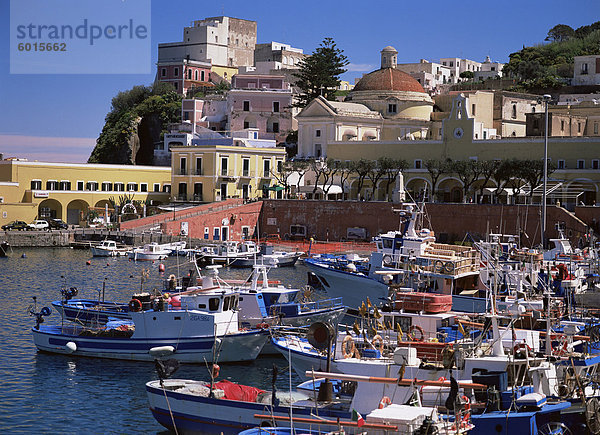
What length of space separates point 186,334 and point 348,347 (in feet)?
27.9

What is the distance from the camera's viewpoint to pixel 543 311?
30.2 metres

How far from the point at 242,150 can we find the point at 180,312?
52.9 meters

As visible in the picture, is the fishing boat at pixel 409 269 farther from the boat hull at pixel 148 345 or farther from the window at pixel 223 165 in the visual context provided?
the window at pixel 223 165

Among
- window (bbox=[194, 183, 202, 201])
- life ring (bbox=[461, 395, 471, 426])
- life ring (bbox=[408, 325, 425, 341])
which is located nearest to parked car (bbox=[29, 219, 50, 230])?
window (bbox=[194, 183, 202, 201])

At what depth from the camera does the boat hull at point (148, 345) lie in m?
31.3

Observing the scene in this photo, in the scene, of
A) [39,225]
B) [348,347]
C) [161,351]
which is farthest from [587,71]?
[348,347]

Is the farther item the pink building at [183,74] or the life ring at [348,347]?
the pink building at [183,74]

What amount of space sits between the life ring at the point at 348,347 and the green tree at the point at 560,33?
393ft

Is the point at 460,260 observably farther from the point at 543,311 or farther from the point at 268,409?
the point at 268,409

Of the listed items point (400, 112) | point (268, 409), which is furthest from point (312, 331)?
point (400, 112)

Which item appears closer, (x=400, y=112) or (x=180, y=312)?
(x=180, y=312)

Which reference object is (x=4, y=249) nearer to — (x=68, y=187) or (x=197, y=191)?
(x=68, y=187)

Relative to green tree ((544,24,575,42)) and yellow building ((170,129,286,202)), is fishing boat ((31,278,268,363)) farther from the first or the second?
green tree ((544,24,575,42))

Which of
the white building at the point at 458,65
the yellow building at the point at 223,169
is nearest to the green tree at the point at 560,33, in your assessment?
the white building at the point at 458,65
